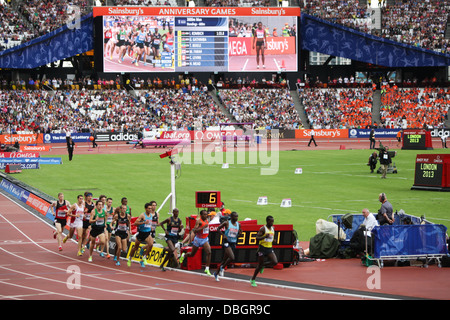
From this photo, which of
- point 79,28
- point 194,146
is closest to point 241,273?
point 194,146

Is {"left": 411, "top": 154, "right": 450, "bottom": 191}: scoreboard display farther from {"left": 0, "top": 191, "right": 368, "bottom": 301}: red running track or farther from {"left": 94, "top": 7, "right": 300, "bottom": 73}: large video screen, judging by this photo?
{"left": 94, "top": 7, "right": 300, "bottom": 73}: large video screen

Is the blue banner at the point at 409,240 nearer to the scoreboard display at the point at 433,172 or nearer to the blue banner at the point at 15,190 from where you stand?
the scoreboard display at the point at 433,172

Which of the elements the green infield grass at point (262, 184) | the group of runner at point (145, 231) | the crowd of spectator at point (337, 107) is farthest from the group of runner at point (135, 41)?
the group of runner at point (145, 231)

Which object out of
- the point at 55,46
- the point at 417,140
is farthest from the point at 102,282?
the point at 55,46

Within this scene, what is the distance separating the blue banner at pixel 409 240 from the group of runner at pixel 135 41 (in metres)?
60.1

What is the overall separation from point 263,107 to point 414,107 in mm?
17599

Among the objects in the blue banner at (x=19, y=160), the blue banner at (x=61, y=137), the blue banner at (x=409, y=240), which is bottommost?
the blue banner at (x=409, y=240)

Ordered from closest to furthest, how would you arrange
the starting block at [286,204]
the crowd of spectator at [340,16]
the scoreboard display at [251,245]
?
the scoreboard display at [251,245], the starting block at [286,204], the crowd of spectator at [340,16]

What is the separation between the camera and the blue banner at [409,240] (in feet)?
59.8

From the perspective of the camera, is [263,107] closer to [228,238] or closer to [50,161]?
[50,161]

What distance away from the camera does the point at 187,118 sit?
77188mm

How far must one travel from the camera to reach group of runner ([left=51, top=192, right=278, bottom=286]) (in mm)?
16802

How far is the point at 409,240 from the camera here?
1839 cm

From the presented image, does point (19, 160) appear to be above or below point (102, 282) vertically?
above
